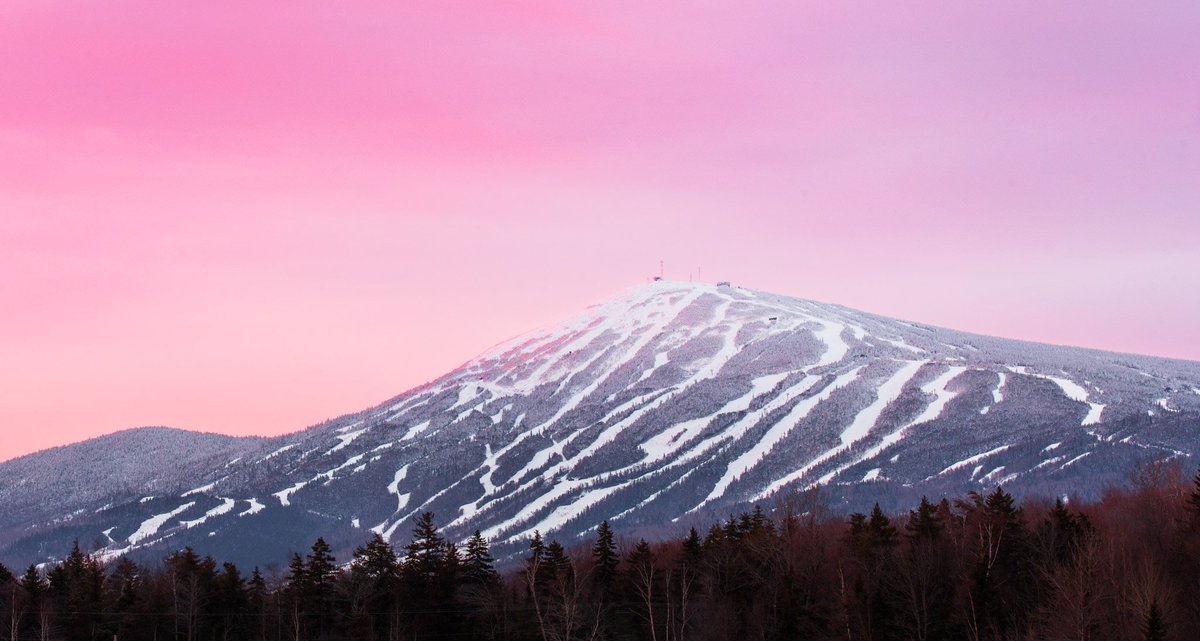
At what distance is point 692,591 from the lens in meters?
88.6

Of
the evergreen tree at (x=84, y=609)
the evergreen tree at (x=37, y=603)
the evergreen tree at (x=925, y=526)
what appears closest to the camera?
the evergreen tree at (x=37, y=603)

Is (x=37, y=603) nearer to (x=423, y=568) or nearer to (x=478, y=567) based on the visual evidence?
(x=423, y=568)

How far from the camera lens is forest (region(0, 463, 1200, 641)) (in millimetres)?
76750

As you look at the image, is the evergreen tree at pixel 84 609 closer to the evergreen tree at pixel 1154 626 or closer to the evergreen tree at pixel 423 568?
the evergreen tree at pixel 423 568

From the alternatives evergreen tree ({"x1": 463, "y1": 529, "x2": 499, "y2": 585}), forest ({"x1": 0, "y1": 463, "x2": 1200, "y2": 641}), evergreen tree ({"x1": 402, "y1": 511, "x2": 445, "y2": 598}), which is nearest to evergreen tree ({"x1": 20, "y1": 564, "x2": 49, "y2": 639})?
forest ({"x1": 0, "y1": 463, "x2": 1200, "y2": 641})

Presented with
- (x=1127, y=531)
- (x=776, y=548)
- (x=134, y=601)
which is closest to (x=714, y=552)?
(x=776, y=548)

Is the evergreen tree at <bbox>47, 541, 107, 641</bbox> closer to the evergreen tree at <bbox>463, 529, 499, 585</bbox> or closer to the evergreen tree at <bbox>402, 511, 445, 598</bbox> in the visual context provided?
→ the evergreen tree at <bbox>402, 511, 445, 598</bbox>

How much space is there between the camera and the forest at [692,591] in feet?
252

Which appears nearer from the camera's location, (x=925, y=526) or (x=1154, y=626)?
(x=1154, y=626)

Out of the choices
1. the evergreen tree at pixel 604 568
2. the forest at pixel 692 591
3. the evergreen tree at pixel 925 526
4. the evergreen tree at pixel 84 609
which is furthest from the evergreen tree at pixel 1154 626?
the evergreen tree at pixel 84 609

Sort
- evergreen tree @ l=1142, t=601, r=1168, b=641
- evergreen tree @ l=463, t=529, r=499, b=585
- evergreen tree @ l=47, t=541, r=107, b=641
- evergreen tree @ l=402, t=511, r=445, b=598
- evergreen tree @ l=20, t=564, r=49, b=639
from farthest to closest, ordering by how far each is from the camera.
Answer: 1. evergreen tree @ l=463, t=529, r=499, b=585
2. evergreen tree @ l=402, t=511, r=445, b=598
3. evergreen tree @ l=47, t=541, r=107, b=641
4. evergreen tree @ l=20, t=564, r=49, b=639
5. evergreen tree @ l=1142, t=601, r=1168, b=641

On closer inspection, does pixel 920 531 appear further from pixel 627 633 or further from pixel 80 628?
pixel 80 628

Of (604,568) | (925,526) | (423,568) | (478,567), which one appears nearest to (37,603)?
(423,568)

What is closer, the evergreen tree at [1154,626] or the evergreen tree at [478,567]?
the evergreen tree at [1154,626]
